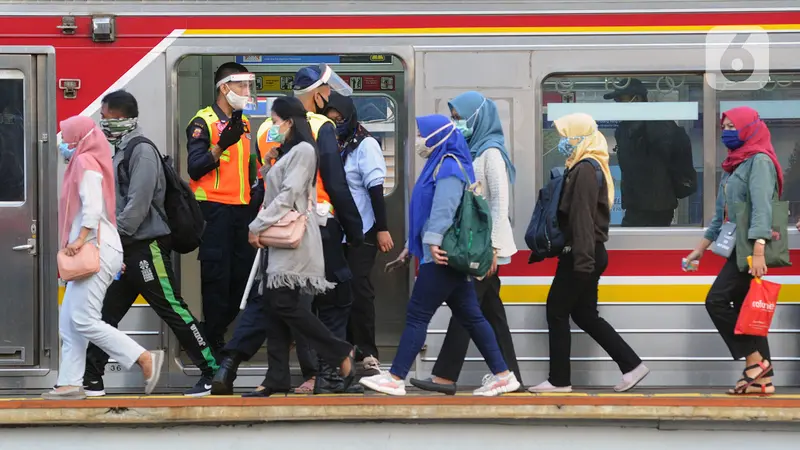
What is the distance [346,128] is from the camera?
7.30 m

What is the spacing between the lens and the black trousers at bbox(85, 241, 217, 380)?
687 cm

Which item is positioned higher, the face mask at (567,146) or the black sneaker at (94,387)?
the face mask at (567,146)

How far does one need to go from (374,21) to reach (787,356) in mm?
3280

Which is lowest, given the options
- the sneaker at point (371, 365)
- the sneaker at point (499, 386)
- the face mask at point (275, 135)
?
the sneaker at point (499, 386)

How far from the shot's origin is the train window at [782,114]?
741 centimetres

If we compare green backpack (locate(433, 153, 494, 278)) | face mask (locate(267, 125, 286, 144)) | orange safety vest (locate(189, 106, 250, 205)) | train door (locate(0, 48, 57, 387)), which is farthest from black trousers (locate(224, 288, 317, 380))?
train door (locate(0, 48, 57, 387))

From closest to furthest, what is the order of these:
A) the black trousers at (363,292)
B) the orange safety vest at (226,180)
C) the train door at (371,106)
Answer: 1. the black trousers at (363,292)
2. the orange safety vest at (226,180)
3. the train door at (371,106)

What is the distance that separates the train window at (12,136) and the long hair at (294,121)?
5.77 feet

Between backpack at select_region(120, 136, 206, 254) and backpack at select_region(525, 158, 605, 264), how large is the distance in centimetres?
197

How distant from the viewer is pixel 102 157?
21.6 feet

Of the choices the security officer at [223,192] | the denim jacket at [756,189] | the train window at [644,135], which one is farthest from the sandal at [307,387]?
the denim jacket at [756,189]

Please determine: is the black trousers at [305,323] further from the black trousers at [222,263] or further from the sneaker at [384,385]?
the black trousers at [222,263]

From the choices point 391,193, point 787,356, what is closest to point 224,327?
point 391,193

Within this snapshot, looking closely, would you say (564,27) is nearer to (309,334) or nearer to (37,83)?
(309,334)
